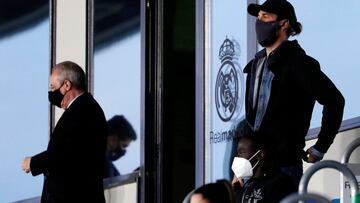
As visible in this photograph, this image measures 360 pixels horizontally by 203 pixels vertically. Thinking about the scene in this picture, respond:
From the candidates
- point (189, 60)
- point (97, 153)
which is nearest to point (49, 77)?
point (97, 153)

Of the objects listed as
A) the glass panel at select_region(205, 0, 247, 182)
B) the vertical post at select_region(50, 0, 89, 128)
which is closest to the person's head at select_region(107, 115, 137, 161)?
the vertical post at select_region(50, 0, 89, 128)

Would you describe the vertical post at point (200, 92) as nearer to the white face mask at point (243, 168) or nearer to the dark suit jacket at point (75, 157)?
the dark suit jacket at point (75, 157)

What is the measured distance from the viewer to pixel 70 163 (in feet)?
22.5

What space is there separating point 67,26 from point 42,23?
0.18m

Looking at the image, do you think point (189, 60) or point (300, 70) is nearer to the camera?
point (300, 70)

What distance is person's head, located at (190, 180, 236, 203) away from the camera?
184 inches

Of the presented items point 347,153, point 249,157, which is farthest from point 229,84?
point 347,153

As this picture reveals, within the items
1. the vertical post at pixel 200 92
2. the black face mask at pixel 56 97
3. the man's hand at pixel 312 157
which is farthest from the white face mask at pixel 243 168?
the vertical post at pixel 200 92

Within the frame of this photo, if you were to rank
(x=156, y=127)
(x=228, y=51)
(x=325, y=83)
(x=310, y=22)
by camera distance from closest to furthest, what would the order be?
1. (x=325, y=83)
2. (x=310, y=22)
3. (x=228, y=51)
4. (x=156, y=127)

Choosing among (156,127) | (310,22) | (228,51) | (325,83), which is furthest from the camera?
(156,127)

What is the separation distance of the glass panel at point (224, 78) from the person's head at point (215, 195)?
8.28 feet

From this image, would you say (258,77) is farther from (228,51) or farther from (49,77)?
(49,77)

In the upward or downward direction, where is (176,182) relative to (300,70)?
downward

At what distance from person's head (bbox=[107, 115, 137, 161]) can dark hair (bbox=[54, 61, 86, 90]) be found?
1.03 m
